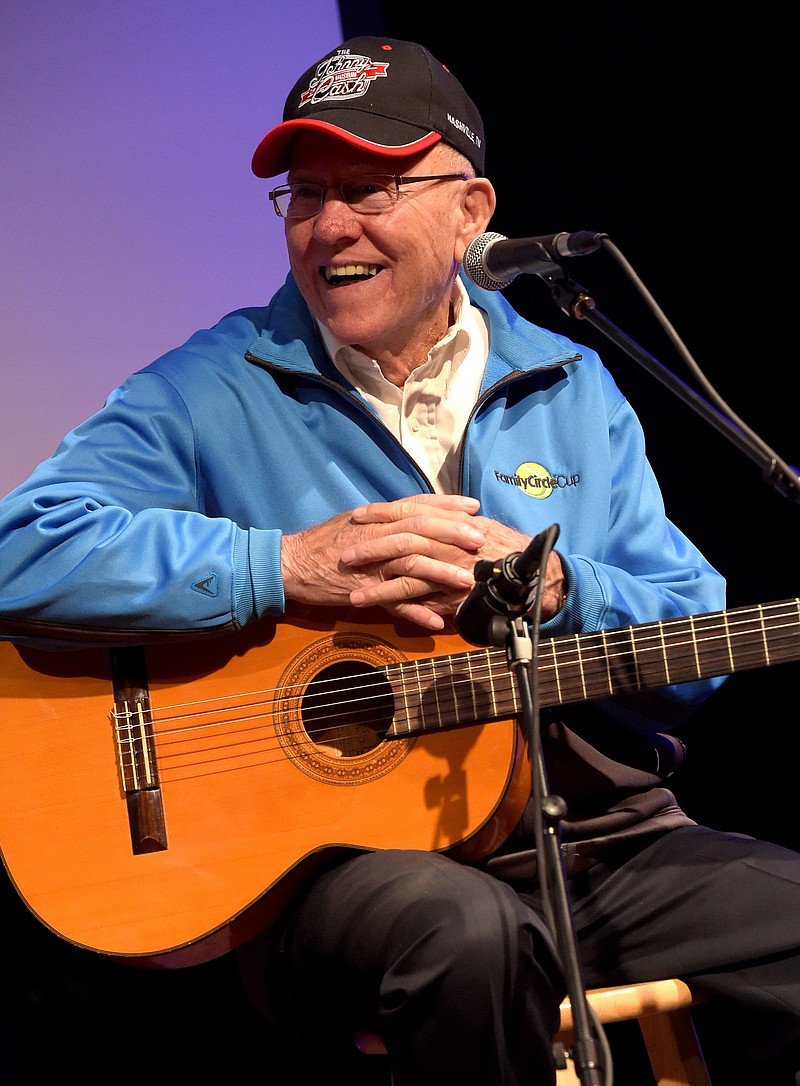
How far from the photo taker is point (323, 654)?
1998 millimetres

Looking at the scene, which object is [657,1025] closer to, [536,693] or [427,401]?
[536,693]

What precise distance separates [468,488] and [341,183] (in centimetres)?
70

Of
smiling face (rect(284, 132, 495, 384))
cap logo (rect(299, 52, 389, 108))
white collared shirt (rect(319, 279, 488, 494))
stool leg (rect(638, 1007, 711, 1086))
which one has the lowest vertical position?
stool leg (rect(638, 1007, 711, 1086))

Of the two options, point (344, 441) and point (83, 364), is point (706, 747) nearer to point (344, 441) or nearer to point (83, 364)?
point (344, 441)

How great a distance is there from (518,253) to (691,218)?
5.60ft

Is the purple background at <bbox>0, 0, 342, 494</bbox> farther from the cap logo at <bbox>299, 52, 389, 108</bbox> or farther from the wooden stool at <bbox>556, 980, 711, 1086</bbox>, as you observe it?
the wooden stool at <bbox>556, 980, 711, 1086</bbox>

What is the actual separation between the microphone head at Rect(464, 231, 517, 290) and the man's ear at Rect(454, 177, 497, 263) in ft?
2.15

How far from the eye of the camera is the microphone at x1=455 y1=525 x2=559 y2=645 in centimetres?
145

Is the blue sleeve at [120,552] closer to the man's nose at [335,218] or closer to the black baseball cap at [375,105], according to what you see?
the man's nose at [335,218]

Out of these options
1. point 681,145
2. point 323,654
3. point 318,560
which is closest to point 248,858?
point 323,654

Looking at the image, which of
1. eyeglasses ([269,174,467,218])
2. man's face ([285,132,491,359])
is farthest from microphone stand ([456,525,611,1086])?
eyeglasses ([269,174,467,218])

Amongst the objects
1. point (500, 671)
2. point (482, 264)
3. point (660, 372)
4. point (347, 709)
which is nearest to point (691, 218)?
point (482, 264)

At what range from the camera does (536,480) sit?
7.67 ft

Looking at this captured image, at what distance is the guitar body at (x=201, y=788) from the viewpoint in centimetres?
187
